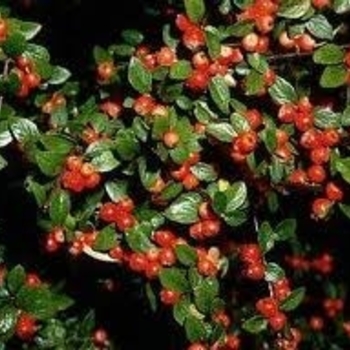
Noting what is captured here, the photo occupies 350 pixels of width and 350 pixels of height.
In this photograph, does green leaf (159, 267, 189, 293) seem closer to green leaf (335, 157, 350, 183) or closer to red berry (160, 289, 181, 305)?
red berry (160, 289, 181, 305)


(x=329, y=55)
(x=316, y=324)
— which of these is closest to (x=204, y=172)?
(x=329, y=55)

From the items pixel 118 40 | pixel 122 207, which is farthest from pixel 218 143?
pixel 118 40

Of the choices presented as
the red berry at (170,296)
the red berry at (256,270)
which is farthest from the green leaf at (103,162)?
the red berry at (256,270)

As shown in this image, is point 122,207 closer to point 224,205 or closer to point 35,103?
point 224,205

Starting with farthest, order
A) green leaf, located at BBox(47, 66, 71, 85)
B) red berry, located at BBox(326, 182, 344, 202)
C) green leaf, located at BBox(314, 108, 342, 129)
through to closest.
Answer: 1. green leaf, located at BBox(47, 66, 71, 85)
2. red berry, located at BBox(326, 182, 344, 202)
3. green leaf, located at BBox(314, 108, 342, 129)

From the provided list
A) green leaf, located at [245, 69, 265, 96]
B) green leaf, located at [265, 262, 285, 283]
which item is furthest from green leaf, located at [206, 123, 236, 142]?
green leaf, located at [265, 262, 285, 283]

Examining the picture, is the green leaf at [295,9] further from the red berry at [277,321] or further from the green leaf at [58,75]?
the red berry at [277,321]

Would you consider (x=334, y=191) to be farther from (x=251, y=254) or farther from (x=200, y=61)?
(x=200, y=61)
